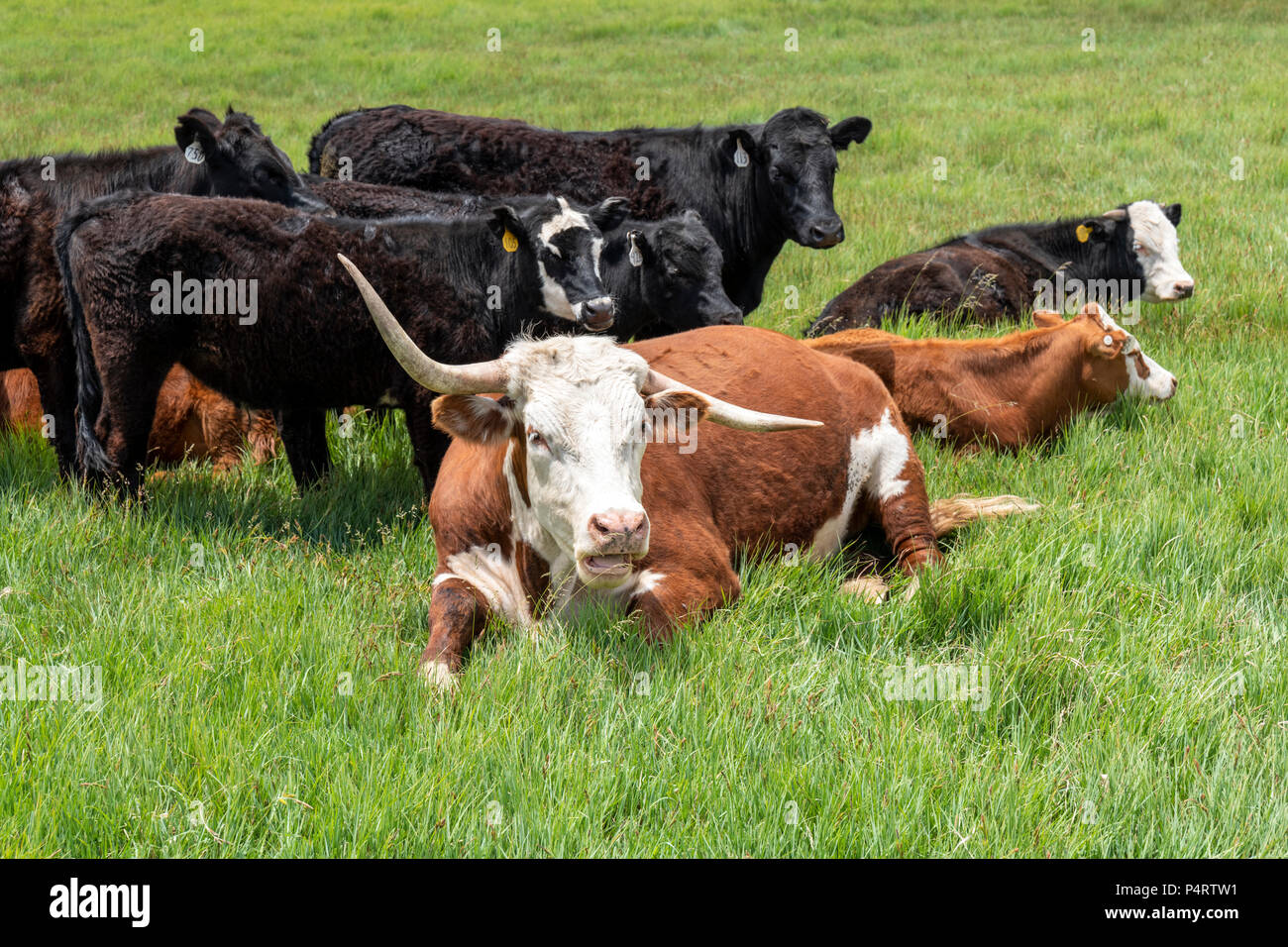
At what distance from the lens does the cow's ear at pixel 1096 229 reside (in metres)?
9.71

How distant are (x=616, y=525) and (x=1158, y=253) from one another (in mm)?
7522

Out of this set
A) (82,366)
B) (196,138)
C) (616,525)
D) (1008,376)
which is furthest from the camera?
(196,138)

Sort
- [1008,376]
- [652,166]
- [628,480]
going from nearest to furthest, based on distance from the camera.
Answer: [628,480] < [1008,376] < [652,166]

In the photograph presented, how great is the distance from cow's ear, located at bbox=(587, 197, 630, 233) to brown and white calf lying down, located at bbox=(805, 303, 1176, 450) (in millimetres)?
1460

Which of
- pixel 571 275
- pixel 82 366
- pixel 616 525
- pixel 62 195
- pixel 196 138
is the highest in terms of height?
pixel 196 138

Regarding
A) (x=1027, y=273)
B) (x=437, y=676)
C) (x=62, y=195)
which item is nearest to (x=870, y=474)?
(x=437, y=676)

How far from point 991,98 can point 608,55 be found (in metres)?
9.16

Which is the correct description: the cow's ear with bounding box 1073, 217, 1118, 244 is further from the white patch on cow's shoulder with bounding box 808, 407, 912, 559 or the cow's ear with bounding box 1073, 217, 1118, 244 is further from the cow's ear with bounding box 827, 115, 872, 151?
the white patch on cow's shoulder with bounding box 808, 407, 912, 559

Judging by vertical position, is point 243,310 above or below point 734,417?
above

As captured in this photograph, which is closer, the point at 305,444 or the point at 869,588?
the point at 869,588

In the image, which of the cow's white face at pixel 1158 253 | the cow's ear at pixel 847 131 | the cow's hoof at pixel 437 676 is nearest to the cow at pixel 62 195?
the cow's hoof at pixel 437 676

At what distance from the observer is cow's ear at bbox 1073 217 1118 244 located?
971cm

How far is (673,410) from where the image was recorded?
161 inches

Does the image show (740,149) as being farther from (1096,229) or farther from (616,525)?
(616,525)
